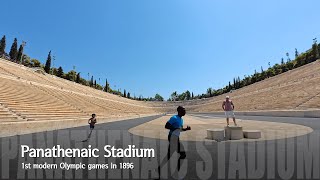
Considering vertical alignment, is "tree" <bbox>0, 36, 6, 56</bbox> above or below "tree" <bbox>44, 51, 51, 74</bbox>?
above

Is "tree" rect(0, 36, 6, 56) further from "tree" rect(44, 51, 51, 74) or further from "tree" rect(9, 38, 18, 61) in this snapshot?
"tree" rect(44, 51, 51, 74)

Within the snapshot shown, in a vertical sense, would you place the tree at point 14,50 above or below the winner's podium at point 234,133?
above

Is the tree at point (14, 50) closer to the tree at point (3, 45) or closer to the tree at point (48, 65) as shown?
the tree at point (3, 45)

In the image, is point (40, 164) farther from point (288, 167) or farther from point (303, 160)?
point (303, 160)

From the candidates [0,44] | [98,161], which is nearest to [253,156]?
[98,161]

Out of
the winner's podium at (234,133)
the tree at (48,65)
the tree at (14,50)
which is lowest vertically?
the winner's podium at (234,133)

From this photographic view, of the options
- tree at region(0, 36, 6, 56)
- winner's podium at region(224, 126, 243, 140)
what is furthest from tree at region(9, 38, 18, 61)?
winner's podium at region(224, 126, 243, 140)

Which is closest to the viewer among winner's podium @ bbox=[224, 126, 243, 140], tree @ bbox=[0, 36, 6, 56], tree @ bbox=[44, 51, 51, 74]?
winner's podium @ bbox=[224, 126, 243, 140]

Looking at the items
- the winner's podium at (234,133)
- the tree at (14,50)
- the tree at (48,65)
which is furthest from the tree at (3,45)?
the winner's podium at (234,133)

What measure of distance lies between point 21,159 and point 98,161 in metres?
2.58

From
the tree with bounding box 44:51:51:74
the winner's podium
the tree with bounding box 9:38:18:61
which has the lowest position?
the winner's podium

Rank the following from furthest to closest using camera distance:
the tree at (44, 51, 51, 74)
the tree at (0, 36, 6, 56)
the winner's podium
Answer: the tree at (44, 51, 51, 74) < the tree at (0, 36, 6, 56) < the winner's podium

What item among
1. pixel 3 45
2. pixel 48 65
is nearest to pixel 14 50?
pixel 3 45

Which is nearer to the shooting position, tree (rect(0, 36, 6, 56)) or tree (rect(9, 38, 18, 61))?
tree (rect(0, 36, 6, 56))
